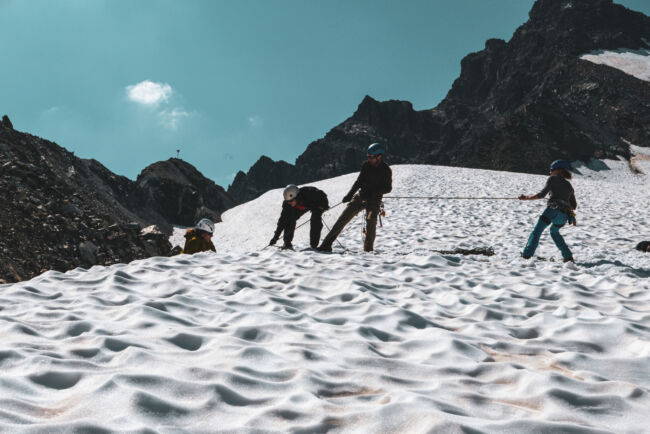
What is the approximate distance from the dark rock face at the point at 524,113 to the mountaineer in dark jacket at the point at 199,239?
77.6 meters

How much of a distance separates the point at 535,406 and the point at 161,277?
16.8 feet

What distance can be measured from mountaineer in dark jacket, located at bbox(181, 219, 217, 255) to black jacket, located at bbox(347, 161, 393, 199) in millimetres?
3375

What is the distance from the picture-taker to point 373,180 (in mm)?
9648

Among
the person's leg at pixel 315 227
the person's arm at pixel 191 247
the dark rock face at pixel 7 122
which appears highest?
the dark rock face at pixel 7 122

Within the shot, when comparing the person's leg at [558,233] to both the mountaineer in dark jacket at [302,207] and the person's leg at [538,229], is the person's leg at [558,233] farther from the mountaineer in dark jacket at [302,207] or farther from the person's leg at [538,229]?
the mountaineer in dark jacket at [302,207]

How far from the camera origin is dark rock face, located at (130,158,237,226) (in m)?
46.7

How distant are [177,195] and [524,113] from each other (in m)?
65.8

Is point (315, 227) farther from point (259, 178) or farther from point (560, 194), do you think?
point (259, 178)

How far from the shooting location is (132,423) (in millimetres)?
2174

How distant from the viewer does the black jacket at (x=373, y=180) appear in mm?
9609

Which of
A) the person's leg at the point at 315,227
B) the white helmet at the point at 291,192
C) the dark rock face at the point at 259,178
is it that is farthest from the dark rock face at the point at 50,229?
the dark rock face at the point at 259,178

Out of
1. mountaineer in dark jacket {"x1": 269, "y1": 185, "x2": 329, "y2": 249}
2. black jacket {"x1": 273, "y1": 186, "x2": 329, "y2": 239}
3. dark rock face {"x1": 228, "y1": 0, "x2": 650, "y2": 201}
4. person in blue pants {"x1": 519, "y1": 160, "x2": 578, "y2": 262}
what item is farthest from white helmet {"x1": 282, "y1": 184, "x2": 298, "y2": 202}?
dark rock face {"x1": 228, "y1": 0, "x2": 650, "y2": 201}

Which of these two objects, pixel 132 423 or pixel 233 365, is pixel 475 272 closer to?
pixel 233 365

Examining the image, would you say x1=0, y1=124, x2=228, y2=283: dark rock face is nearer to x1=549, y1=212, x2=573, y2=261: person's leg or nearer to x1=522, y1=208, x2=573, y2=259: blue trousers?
x1=522, y1=208, x2=573, y2=259: blue trousers
